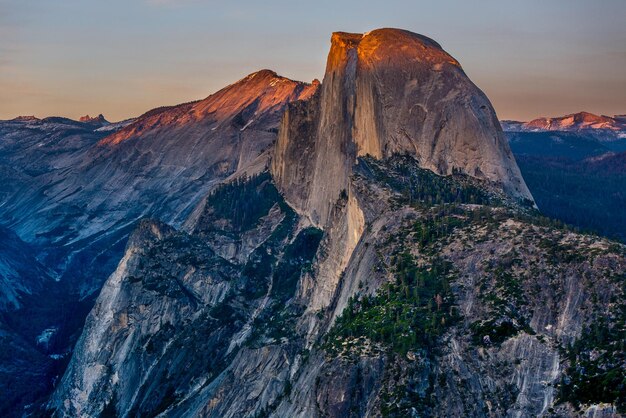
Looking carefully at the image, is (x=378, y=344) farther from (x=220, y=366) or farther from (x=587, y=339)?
(x=220, y=366)

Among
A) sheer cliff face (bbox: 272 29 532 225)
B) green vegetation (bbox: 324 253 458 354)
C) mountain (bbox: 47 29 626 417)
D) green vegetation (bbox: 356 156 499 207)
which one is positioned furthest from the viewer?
sheer cliff face (bbox: 272 29 532 225)

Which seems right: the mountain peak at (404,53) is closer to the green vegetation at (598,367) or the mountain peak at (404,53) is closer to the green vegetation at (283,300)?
the green vegetation at (283,300)

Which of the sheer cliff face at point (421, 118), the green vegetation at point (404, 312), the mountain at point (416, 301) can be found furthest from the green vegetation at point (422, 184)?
the green vegetation at point (404, 312)

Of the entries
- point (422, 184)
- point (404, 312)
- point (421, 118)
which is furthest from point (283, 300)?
point (404, 312)

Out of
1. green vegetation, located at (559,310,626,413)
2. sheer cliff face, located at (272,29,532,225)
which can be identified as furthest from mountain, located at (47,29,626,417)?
sheer cliff face, located at (272,29,532,225)

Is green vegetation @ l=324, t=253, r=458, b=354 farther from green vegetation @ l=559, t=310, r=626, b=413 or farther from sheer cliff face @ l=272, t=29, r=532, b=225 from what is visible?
sheer cliff face @ l=272, t=29, r=532, b=225

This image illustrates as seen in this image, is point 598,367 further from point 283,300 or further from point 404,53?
point 404,53
